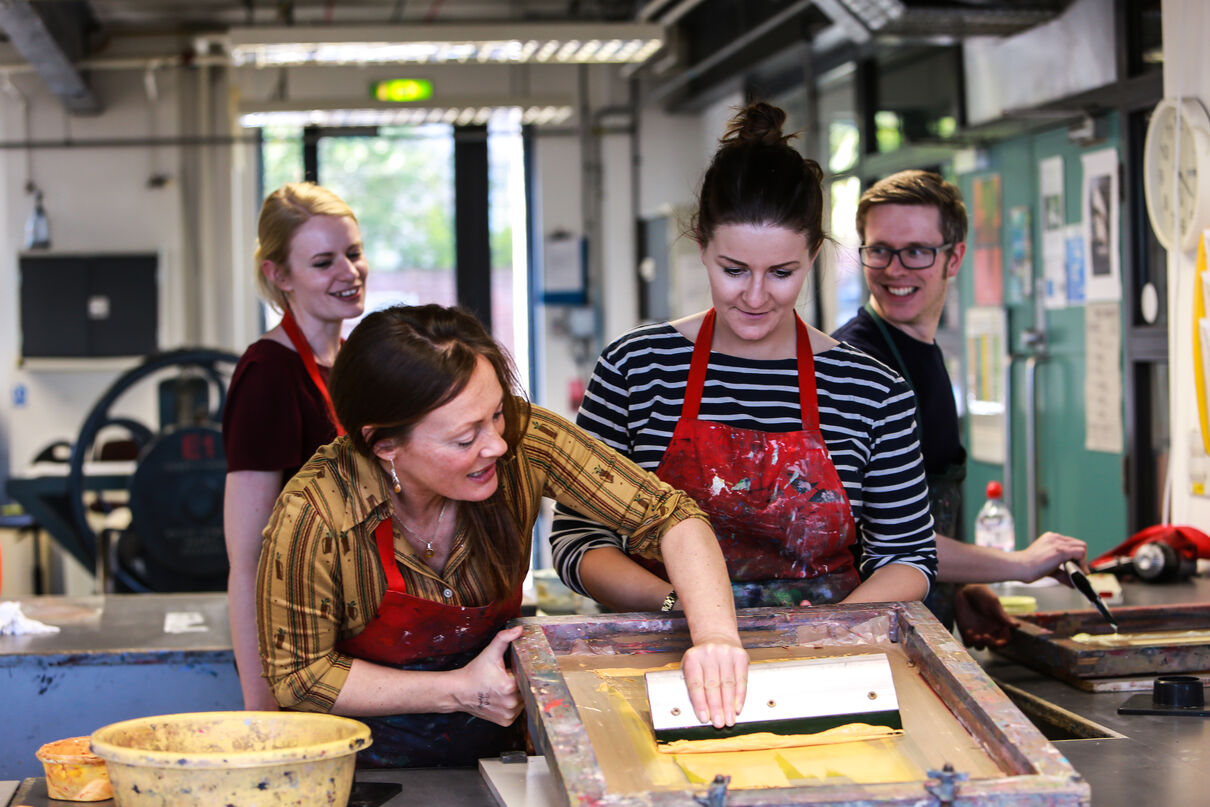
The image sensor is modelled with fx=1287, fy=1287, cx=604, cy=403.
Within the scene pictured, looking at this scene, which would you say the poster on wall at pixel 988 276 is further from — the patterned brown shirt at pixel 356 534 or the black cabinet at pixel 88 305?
the black cabinet at pixel 88 305

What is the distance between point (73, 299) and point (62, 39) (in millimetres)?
1525

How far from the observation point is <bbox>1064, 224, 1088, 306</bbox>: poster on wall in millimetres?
4234

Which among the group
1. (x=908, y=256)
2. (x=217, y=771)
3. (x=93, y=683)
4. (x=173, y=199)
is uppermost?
(x=173, y=199)

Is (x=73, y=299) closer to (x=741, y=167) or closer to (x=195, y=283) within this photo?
(x=195, y=283)

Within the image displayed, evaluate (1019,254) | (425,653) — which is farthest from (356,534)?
(1019,254)

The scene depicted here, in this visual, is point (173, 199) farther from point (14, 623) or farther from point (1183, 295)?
point (1183, 295)

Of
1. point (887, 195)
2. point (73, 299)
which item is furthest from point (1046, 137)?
point (73, 299)

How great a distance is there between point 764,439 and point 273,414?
2.79ft

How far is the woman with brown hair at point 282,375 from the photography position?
7.14ft

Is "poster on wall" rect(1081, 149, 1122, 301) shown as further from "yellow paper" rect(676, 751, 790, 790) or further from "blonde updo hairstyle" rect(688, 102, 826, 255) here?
"yellow paper" rect(676, 751, 790, 790)

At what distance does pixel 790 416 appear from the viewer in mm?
1936

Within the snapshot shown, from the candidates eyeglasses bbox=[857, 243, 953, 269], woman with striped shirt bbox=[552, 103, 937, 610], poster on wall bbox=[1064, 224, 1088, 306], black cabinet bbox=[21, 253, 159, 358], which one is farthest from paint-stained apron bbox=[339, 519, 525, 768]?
black cabinet bbox=[21, 253, 159, 358]

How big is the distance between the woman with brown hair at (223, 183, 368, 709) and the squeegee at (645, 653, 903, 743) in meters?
0.89

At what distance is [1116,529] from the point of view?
162 inches
